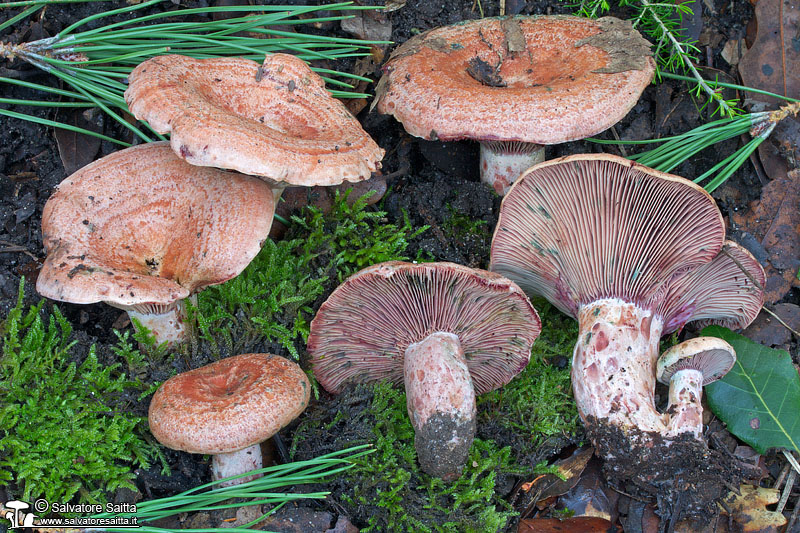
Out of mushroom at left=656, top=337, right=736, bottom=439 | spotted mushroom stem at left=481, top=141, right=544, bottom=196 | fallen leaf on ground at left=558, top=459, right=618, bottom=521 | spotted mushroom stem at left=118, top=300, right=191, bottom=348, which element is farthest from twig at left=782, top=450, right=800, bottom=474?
spotted mushroom stem at left=118, top=300, right=191, bottom=348

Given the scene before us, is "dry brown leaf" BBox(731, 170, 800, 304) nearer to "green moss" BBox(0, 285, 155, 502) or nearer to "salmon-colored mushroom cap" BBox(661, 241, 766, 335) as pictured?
"salmon-colored mushroom cap" BBox(661, 241, 766, 335)

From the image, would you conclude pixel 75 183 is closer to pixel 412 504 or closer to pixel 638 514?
pixel 412 504

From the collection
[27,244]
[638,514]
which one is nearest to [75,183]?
[27,244]

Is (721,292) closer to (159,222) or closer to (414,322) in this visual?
(414,322)

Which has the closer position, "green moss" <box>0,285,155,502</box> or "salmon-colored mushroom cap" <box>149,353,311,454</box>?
"salmon-colored mushroom cap" <box>149,353,311,454</box>

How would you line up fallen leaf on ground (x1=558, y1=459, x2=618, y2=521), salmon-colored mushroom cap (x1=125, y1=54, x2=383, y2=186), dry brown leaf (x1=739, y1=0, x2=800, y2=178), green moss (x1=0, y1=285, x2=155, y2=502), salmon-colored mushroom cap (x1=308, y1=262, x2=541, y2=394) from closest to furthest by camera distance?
salmon-colored mushroom cap (x1=125, y1=54, x2=383, y2=186) → green moss (x1=0, y1=285, x2=155, y2=502) → salmon-colored mushroom cap (x1=308, y1=262, x2=541, y2=394) → fallen leaf on ground (x1=558, y1=459, x2=618, y2=521) → dry brown leaf (x1=739, y1=0, x2=800, y2=178)

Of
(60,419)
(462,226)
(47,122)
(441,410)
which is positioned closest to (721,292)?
(462,226)

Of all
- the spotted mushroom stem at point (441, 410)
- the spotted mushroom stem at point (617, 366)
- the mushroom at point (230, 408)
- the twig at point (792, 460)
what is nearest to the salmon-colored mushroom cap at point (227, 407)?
the mushroom at point (230, 408)
